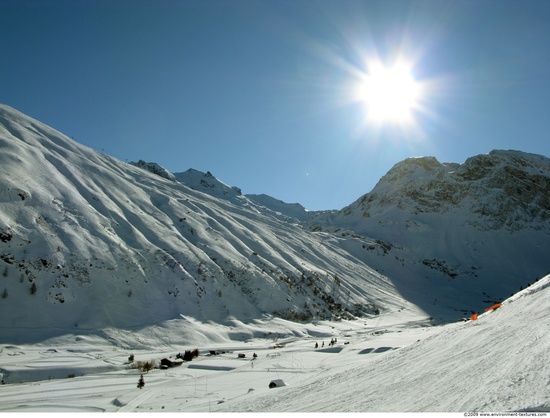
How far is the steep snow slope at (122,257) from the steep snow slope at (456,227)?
687 inches

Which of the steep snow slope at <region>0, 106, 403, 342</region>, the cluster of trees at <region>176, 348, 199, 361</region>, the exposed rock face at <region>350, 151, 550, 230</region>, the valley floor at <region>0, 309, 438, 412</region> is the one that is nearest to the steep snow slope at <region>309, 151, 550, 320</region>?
the exposed rock face at <region>350, 151, 550, 230</region>

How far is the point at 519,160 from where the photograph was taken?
11350 centimetres

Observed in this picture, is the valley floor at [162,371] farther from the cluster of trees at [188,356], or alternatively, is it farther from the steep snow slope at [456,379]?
the steep snow slope at [456,379]

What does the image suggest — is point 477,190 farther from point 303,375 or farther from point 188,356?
point 303,375

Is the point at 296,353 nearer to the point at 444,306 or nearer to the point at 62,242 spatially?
the point at 62,242

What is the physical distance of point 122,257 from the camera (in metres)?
24.4

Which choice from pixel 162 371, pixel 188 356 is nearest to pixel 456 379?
pixel 162 371

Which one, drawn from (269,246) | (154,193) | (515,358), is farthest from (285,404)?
(154,193)

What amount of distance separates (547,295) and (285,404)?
689 cm

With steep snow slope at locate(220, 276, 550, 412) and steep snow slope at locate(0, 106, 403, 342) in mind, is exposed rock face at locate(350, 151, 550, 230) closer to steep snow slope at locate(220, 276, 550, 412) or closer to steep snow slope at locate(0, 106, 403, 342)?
steep snow slope at locate(0, 106, 403, 342)

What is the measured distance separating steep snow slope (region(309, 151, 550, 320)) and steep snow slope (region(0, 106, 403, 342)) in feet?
57.2

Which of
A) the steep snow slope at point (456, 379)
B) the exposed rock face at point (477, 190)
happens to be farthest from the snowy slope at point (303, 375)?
the exposed rock face at point (477, 190)

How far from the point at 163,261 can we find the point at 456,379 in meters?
24.1

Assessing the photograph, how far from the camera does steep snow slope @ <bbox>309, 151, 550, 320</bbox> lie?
60.7 m
